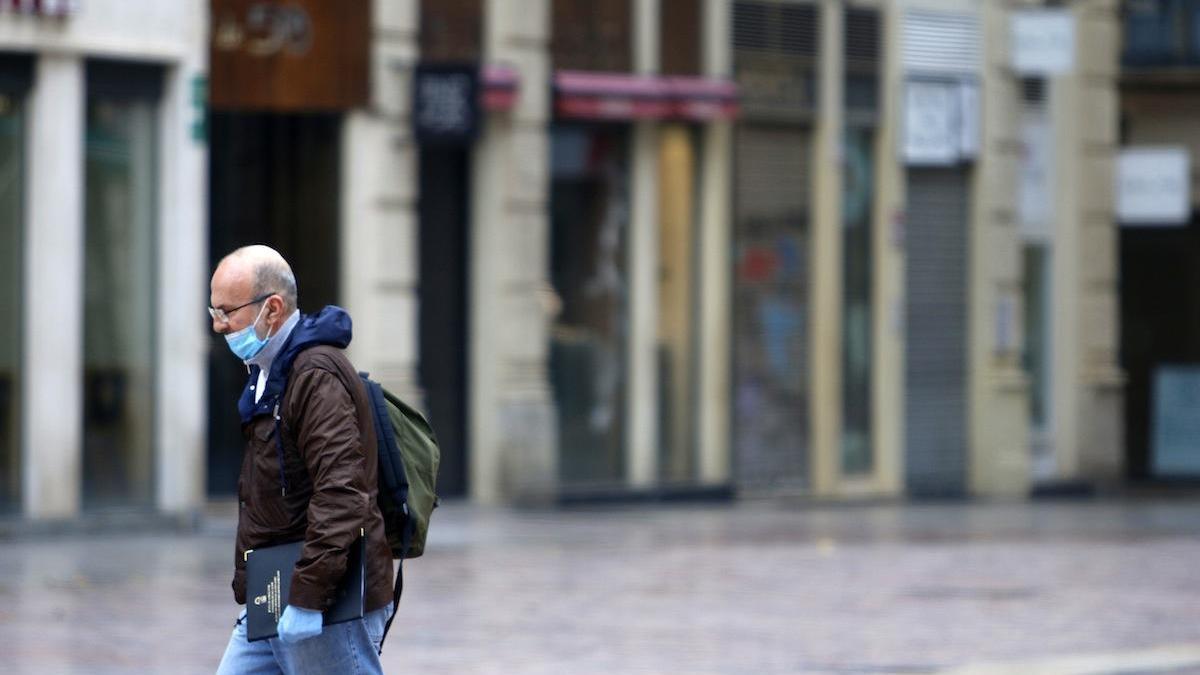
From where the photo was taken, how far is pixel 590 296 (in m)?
22.3

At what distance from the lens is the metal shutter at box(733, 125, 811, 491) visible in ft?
77.4

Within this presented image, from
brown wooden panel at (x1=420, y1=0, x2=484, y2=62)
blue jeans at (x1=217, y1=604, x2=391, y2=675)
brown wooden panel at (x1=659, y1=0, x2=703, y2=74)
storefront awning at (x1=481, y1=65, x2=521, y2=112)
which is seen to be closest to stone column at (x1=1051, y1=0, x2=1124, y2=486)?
brown wooden panel at (x1=659, y1=0, x2=703, y2=74)

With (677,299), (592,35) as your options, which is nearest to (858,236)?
(677,299)

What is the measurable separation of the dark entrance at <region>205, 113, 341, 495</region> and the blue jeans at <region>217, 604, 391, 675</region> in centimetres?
1371

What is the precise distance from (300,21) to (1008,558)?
22.3 feet

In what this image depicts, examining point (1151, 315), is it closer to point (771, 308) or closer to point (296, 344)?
point (771, 308)

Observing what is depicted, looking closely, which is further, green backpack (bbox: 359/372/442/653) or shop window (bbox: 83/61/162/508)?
shop window (bbox: 83/61/162/508)

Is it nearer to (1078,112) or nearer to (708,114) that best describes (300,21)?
(708,114)

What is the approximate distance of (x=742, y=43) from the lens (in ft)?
76.5

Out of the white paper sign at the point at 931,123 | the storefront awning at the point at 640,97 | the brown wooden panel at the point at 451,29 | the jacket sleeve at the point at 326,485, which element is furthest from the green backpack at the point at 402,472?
the white paper sign at the point at 931,123

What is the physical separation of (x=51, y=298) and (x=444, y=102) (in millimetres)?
4292

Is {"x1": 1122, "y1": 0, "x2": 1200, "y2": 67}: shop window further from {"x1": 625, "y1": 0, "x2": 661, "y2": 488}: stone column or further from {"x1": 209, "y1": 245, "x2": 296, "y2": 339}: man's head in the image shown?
{"x1": 209, "y1": 245, "x2": 296, "y2": 339}: man's head

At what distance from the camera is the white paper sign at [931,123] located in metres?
25.2

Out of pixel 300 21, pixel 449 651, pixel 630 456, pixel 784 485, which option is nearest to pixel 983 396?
pixel 784 485
